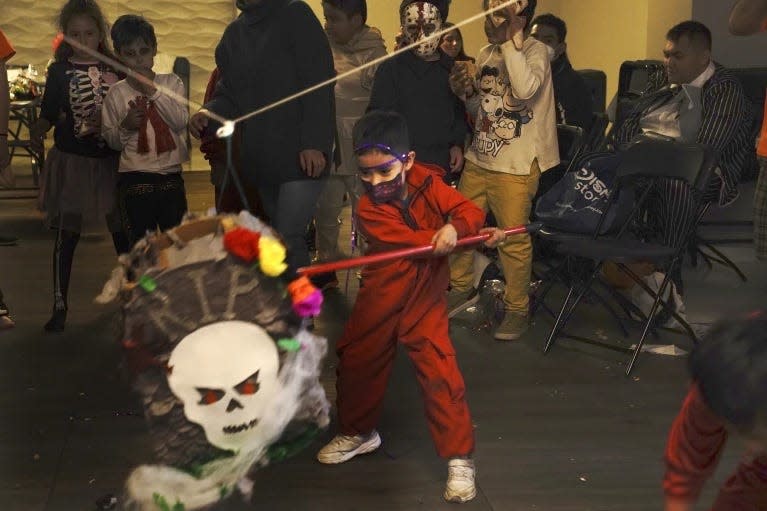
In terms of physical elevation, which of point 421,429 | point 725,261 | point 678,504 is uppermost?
point 678,504

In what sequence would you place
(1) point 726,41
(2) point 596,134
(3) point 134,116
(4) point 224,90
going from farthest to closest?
(1) point 726,41
(2) point 596,134
(3) point 134,116
(4) point 224,90

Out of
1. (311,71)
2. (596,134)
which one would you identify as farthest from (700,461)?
(596,134)

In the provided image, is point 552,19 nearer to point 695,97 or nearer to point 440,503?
point 695,97

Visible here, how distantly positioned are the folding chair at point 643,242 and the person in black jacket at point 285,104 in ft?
3.80

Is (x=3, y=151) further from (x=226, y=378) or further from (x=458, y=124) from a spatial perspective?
(x=226, y=378)

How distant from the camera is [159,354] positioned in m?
2.33

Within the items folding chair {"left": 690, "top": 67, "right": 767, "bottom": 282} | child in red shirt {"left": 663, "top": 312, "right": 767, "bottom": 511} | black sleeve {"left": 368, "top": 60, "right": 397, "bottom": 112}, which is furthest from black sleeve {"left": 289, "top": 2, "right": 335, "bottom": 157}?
folding chair {"left": 690, "top": 67, "right": 767, "bottom": 282}

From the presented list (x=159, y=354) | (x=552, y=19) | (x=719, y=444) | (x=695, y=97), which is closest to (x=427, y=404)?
(x=159, y=354)

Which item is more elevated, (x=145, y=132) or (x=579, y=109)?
(x=145, y=132)

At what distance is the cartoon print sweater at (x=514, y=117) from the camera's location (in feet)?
15.1

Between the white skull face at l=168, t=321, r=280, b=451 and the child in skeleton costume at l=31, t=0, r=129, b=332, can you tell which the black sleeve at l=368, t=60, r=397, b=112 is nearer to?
the child in skeleton costume at l=31, t=0, r=129, b=332

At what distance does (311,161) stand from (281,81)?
1.01ft

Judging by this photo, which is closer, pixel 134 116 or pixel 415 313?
pixel 415 313

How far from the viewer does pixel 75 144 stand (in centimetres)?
487
